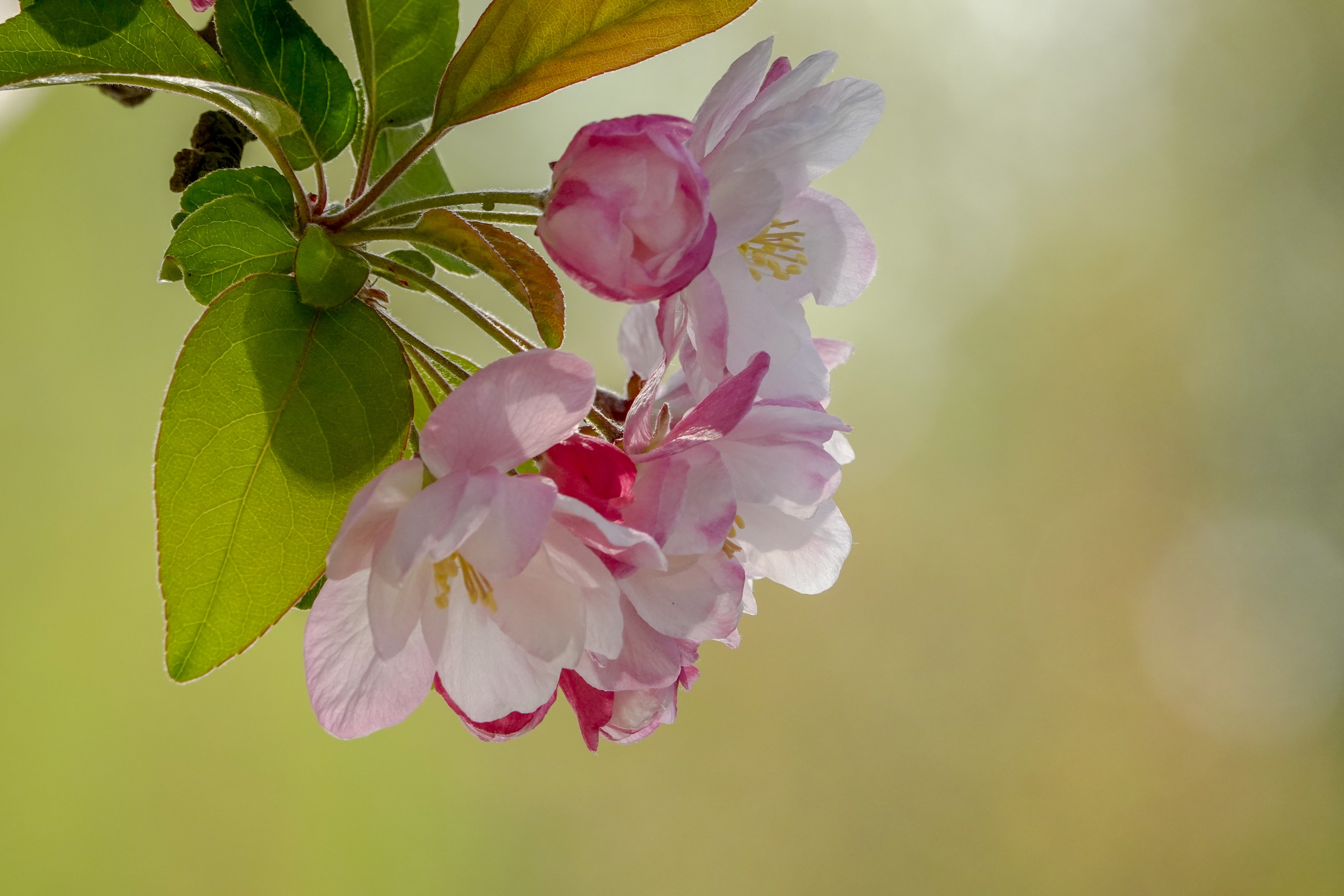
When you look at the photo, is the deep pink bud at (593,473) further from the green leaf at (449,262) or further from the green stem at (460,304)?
the green leaf at (449,262)

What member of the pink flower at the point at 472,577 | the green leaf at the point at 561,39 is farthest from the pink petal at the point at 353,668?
the green leaf at the point at 561,39

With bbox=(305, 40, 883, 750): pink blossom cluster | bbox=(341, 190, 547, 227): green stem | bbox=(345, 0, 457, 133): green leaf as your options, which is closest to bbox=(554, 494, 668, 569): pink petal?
bbox=(305, 40, 883, 750): pink blossom cluster

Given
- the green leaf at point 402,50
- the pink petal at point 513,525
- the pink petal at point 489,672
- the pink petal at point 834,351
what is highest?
the green leaf at point 402,50

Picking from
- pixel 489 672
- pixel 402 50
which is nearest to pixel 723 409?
pixel 489 672

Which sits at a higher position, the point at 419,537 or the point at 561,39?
the point at 561,39

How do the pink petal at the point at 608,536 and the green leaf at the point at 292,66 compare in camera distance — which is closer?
the pink petal at the point at 608,536

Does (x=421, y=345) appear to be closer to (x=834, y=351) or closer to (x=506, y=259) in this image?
(x=506, y=259)
